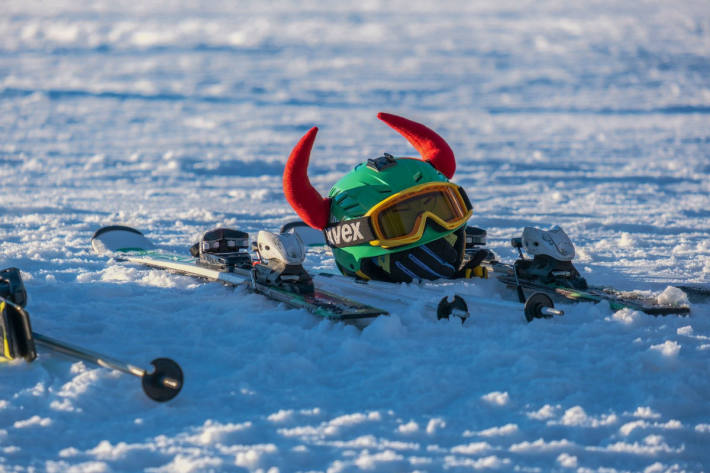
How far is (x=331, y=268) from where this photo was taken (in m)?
8.04

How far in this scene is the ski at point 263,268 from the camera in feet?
19.1

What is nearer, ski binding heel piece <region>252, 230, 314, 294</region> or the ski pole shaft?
the ski pole shaft

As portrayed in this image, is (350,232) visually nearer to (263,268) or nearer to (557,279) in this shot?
(263,268)

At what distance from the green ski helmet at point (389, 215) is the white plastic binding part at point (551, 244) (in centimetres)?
52

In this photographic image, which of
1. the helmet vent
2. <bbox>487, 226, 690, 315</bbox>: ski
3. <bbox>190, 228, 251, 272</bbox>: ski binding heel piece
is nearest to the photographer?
<bbox>487, 226, 690, 315</bbox>: ski

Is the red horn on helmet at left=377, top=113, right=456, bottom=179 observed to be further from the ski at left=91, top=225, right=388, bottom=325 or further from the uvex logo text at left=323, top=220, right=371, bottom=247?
the ski at left=91, top=225, right=388, bottom=325

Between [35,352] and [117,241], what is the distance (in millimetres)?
4380

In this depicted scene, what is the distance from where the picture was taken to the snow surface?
12.9ft

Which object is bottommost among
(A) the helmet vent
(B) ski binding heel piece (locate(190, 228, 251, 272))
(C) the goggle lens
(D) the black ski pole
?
(D) the black ski pole

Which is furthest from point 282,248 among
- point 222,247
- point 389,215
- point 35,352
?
point 35,352

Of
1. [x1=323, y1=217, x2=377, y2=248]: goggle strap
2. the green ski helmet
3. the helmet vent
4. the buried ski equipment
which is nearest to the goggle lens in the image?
the green ski helmet

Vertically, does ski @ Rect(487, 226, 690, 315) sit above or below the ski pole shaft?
above

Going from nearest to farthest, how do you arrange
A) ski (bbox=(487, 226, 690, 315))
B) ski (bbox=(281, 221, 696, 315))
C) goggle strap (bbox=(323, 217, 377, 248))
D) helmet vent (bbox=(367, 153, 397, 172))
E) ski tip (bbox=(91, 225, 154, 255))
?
ski (bbox=(281, 221, 696, 315)), ski (bbox=(487, 226, 690, 315)), goggle strap (bbox=(323, 217, 377, 248)), helmet vent (bbox=(367, 153, 397, 172)), ski tip (bbox=(91, 225, 154, 255))

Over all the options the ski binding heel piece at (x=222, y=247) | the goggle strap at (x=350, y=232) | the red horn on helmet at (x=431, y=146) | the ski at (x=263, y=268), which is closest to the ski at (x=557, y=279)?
the red horn on helmet at (x=431, y=146)
